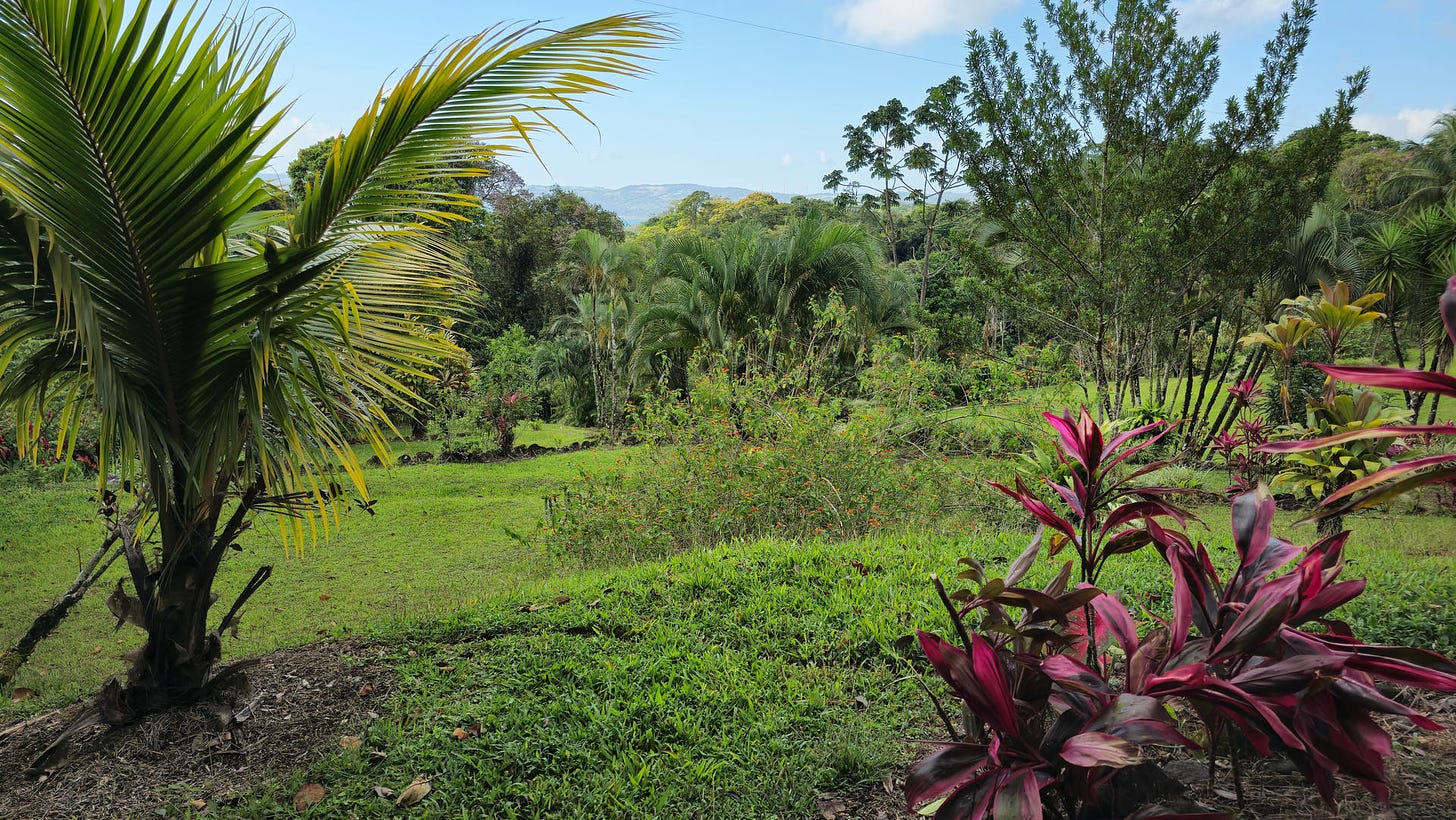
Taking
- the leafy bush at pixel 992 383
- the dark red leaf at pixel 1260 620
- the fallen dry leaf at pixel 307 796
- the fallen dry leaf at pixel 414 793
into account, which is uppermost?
the leafy bush at pixel 992 383

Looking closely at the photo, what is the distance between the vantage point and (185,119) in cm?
239

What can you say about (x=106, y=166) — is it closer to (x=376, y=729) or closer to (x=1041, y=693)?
(x=376, y=729)

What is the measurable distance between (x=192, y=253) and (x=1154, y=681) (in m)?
2.95

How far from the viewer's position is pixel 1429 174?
19406mm

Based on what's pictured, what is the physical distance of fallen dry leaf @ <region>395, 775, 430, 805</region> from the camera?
8.00 feet

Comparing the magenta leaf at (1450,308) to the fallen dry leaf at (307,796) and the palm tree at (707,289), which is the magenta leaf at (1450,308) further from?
the palm tree at (707,289)

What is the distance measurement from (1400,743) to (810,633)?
197cm

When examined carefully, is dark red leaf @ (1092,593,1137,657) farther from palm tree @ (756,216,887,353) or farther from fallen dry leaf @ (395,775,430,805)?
palm tree @ (756,216,887,353)

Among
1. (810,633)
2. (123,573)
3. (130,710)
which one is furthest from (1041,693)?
(123,573)

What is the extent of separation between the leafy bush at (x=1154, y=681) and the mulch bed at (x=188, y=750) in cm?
232

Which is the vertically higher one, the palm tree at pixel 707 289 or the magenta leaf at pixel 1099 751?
the palm tree at pixel 707 289

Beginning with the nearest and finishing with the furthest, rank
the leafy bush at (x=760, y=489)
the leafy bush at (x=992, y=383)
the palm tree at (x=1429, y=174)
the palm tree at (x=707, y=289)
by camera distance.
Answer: the leafy bush at (x=760, y=489)
the leafy bush at (x=992, y=383)
the palm tree at (x=707, y=289)
the palm tree at (x=1429, y=174)

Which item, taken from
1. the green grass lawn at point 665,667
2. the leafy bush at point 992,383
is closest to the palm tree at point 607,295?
the leafy bush at point 992,383

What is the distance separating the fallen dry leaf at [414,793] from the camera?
8.00ft
